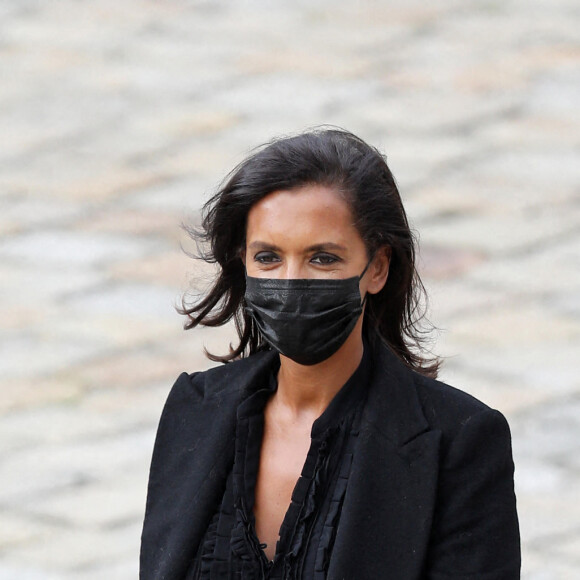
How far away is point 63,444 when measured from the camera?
5828 millimetres

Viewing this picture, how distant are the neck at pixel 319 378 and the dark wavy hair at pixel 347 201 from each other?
12 centimetres

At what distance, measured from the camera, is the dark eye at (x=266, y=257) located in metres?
2.71

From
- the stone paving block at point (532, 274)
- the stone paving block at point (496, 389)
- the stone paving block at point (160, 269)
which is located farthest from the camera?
the stone paving block at point (160, 269)

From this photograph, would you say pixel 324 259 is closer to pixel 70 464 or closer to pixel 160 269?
pixel 70 464

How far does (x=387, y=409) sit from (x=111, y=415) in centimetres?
335

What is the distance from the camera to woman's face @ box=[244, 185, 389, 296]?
2.66m

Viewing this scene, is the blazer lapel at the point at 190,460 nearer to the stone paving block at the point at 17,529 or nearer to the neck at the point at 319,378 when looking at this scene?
the neck at the point at 319,378

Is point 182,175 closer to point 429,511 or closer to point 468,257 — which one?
point 468,257

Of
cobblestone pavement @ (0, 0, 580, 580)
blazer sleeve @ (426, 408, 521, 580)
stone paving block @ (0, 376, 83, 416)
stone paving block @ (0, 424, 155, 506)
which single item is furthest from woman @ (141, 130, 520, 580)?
stone paving block @ (0, 376, 83, 416)

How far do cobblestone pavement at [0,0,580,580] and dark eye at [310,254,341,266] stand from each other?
99.7 inches

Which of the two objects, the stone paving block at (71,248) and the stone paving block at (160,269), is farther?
the stone paving block at (71,248)

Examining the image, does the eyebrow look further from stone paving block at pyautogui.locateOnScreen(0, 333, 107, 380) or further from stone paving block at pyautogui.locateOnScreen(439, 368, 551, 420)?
stone paving block at pyautogui.locateOnScreen(0, 333, 107, 380)

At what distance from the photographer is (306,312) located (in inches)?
106

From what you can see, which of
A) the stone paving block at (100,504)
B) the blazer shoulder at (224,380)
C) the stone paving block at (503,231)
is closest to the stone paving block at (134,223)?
the stone paving block at (503,231)
